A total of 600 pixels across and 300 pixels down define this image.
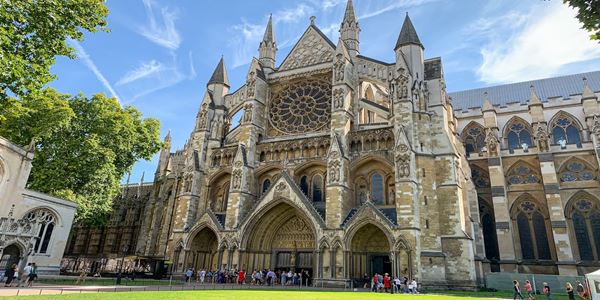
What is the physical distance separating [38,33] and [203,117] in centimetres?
1711

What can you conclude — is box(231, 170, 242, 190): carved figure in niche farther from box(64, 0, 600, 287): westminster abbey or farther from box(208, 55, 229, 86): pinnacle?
box(208, 55, 229, 86): pinnacle

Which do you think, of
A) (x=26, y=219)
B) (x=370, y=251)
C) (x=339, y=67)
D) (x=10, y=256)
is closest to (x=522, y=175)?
(x=370, y=251)

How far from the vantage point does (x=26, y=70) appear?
1212 cm

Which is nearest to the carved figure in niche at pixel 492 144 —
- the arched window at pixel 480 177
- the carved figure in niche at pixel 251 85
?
the arched window at pixel 480 177

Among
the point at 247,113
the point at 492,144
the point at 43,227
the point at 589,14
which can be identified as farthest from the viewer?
the point at 492,144

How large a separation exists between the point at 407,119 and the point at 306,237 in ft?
31.6

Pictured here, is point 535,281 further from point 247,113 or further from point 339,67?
point 247,113

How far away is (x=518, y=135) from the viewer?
32781 millimetres

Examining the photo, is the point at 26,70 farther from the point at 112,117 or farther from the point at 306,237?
the point at 306,237

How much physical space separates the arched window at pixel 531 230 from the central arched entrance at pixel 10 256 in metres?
32.0

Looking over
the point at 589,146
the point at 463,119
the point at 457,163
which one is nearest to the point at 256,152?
the point at 457,163

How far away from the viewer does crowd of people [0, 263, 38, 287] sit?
1490cm

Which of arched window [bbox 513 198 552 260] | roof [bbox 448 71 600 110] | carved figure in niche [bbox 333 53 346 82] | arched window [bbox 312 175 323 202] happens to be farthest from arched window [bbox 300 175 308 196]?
roof [bbox 448 71 600 110]

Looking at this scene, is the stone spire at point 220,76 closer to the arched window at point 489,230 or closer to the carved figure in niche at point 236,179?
the carved figure in niche at point 236,179
